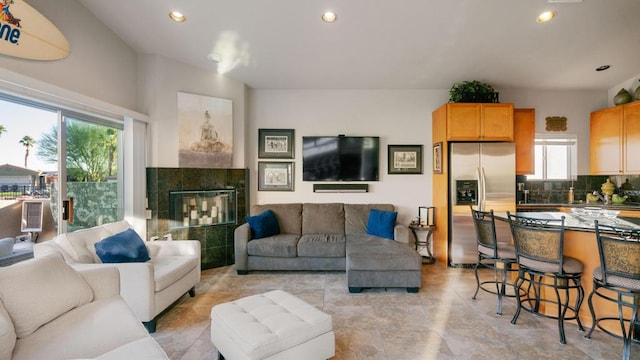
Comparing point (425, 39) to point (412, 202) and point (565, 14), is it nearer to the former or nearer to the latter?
point (565, 14)

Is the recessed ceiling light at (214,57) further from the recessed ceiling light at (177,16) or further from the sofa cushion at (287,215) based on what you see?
the sofa cushion at (287,215)

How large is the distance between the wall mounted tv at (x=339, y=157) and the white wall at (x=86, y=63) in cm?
253

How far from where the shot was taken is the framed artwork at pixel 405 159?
15.0 feet

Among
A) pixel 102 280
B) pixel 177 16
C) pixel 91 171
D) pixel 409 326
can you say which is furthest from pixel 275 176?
pixel 409 326

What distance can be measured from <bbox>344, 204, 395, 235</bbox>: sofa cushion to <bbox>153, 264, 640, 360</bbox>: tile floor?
0.98 meters

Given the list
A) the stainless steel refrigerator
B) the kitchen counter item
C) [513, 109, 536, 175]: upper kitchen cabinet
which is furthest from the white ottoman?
the kitchen counter item

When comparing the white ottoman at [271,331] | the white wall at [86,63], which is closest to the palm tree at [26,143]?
the white wall at [86,63]

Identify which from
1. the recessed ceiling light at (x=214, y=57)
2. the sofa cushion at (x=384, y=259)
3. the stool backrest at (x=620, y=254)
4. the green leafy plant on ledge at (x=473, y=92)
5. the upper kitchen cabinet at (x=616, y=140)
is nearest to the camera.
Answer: the stool backrest at (x=620, y=254)

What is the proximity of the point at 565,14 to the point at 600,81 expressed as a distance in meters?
2.39

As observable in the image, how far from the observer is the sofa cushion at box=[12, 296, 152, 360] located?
1.34 meters

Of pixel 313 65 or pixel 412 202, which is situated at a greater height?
pixel 313 65

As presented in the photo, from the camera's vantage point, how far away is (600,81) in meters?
4.15

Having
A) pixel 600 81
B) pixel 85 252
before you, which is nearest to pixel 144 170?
pixel 85 252

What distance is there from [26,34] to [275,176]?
3104mm
